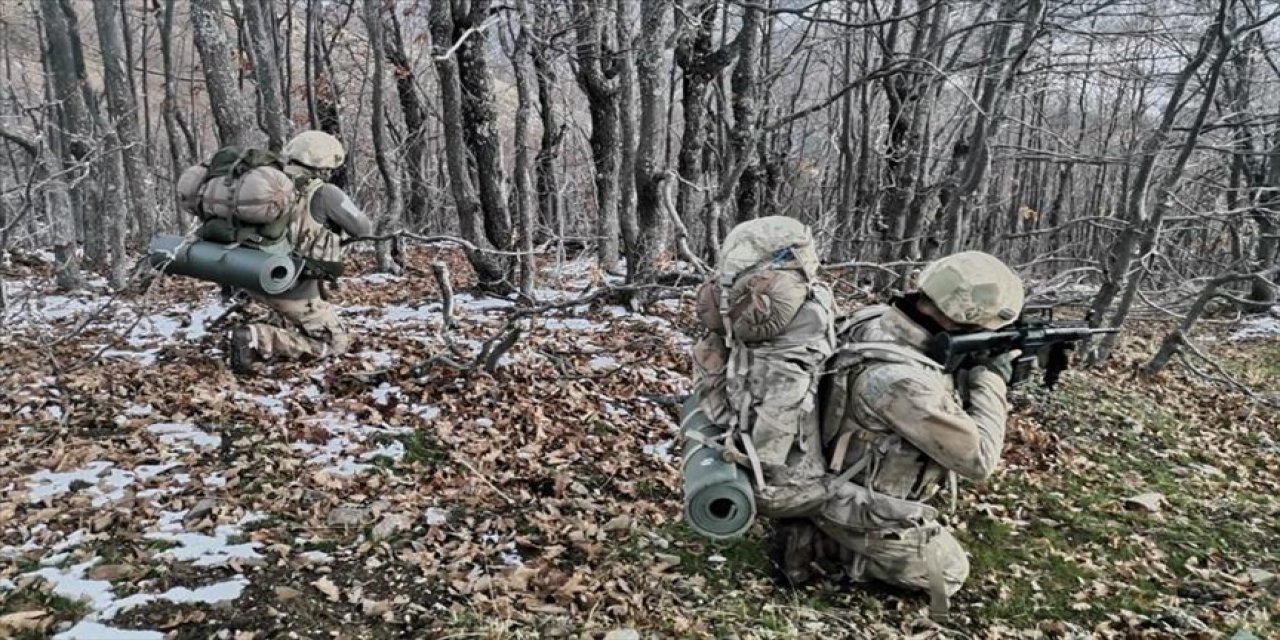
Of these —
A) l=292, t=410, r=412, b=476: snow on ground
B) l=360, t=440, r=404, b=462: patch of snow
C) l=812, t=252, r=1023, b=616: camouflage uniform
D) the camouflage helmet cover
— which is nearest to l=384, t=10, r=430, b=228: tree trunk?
the camouflage helmet cover

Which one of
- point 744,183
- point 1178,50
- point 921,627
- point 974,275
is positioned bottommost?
point 921,627

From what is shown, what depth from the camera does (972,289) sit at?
331 centimetres

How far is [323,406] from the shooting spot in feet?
17.7

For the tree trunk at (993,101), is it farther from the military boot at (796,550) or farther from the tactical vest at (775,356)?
the military boot at (796,550)

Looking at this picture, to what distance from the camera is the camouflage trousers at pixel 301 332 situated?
19.7 ft

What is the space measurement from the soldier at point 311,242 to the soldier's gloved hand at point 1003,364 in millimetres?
4902

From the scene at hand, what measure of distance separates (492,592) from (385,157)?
28.8ft

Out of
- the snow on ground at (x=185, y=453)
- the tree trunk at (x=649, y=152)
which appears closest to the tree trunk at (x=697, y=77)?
the tree trunk at (x=649, y=152)

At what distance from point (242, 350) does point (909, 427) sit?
492cm

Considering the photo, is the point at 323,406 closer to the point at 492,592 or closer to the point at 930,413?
the point at 492,592

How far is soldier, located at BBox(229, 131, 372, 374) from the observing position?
610cm

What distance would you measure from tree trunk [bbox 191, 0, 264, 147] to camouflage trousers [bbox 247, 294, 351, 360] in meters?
Answer: 2.31

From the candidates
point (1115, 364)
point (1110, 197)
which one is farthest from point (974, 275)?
point (1110, 197)

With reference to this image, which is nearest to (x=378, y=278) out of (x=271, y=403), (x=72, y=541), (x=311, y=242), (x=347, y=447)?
(x=311, y=242)
